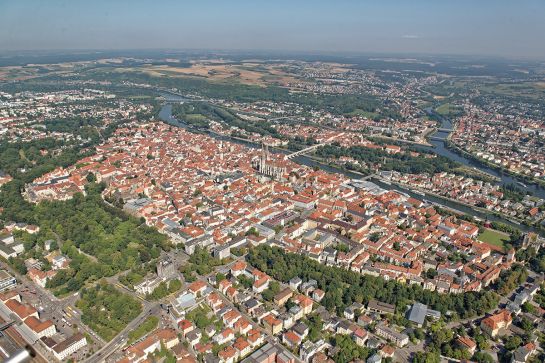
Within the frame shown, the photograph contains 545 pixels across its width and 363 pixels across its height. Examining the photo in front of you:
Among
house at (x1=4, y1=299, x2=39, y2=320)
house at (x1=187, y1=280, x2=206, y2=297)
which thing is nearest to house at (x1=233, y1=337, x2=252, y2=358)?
house at (x1=187, y1=280, x2=206, y2=297)

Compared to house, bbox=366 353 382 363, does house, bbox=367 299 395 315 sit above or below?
below

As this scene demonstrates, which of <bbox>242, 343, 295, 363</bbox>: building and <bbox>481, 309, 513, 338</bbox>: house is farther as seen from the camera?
<bbox>481, 309, 513, 338</bbox>: house

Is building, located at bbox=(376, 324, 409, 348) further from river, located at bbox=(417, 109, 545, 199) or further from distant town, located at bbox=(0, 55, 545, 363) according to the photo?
river, located at bbox=(417, 109, 545, 199)

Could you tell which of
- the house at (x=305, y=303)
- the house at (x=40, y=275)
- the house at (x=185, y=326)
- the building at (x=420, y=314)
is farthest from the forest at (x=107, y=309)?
the building at (x=420, y=314)

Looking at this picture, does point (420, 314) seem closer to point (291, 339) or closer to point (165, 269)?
Answer: point (291, 339)

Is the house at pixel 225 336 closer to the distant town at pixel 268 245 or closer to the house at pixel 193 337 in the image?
the distant town at pixel 268 245

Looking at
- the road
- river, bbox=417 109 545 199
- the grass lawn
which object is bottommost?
river, bbox=417 109 545 199
